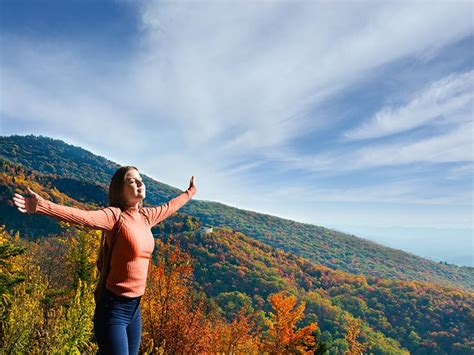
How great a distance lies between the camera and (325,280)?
84.8 meters

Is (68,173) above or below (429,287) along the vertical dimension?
above

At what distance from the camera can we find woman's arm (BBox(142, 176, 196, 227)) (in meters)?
2.49

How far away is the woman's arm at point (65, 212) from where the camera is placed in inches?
64.4

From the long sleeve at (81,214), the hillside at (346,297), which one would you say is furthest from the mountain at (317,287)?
the long sleeve at (81,214)

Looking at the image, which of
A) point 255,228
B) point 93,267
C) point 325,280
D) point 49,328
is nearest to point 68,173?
point 255,228

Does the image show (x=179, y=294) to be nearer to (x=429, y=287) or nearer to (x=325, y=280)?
(x=325, y=280)

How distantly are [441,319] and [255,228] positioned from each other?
325 feet

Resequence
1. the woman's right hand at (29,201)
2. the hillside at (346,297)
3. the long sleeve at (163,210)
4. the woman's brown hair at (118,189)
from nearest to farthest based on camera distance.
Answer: the woman's right hand at (29,201), the woman's brown hair at (118,189), the long sleeve at (163,210), the hillside at (346,297)

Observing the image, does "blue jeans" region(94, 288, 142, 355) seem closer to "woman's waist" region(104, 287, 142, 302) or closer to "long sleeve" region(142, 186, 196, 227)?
"woman's waist" region(104, 287, 142, 302)

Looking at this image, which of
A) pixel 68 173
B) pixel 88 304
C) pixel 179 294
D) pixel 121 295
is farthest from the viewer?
pixel 68 173

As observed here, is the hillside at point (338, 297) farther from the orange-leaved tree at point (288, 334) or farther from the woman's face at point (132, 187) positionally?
the woman's face at point (132, 187)

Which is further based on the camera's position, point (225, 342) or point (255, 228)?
point (255, 228)

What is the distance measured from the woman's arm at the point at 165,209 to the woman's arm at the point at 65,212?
1.42 feet

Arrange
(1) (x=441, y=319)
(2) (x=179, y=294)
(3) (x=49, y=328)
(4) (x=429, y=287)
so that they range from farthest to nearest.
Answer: (4) (x=429, y=287) → (1) (x=441, y=319) → (2) (x=179, y=294) → (3) (x=49, y=328)
